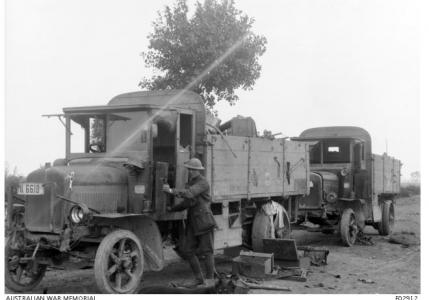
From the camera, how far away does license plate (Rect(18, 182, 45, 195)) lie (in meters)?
7.22

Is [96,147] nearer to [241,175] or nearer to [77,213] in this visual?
[77,213]

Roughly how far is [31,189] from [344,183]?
344 inches

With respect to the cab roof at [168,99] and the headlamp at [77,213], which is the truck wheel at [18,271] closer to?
the headlamp at [77,213]

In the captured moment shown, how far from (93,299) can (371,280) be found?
4.68 meters

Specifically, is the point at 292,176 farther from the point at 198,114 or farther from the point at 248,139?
the point at 198,114

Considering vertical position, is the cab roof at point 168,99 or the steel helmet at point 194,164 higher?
the cab roof at point 168,99

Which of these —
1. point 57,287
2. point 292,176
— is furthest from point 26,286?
point 292,176

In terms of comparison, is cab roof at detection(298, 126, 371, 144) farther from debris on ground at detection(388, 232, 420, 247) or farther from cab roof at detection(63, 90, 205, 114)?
cab roof at detection(63, 90, 205, 114)

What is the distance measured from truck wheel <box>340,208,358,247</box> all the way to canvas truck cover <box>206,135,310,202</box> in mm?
1493

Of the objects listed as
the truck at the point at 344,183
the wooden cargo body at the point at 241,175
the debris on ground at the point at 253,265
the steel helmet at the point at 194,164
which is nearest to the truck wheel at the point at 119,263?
the steel helmet at the point at 194,164

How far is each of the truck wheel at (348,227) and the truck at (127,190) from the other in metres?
3.35

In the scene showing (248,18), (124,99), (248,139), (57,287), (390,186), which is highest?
(248,18)

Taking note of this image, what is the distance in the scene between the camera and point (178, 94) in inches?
363

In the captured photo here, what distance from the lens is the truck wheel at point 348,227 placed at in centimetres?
1302
